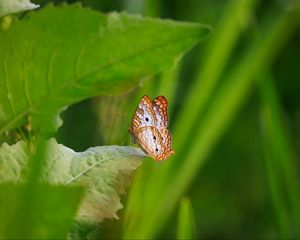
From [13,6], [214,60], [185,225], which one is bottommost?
[185,225]

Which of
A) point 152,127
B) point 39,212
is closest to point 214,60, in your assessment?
point 152,127

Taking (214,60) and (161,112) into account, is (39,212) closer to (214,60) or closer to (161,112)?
(161,112)

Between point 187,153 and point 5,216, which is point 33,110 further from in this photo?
point 187,153

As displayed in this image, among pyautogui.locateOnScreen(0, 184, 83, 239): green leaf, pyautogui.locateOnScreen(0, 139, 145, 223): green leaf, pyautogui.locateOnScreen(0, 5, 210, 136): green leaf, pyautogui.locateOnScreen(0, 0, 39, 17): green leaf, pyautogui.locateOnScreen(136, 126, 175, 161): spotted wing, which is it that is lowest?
pyautogui.locateOnScreen(0, 184, 83, 239): green leaf

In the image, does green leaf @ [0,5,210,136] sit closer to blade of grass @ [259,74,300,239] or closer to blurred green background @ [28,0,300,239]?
blurred green background @ [28,0,300,239]

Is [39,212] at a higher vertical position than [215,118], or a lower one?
lower

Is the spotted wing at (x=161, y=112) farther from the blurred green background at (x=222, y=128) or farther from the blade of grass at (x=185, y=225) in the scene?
the blurred green background at (x=222, y=128)

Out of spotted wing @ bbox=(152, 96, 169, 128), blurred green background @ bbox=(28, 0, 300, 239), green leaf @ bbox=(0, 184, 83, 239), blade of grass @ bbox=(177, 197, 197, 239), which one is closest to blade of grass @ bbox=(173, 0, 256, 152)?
blurred green background @ bbox=(28, 0, 300, 239)

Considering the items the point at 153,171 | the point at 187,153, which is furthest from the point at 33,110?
the point at 187,153
